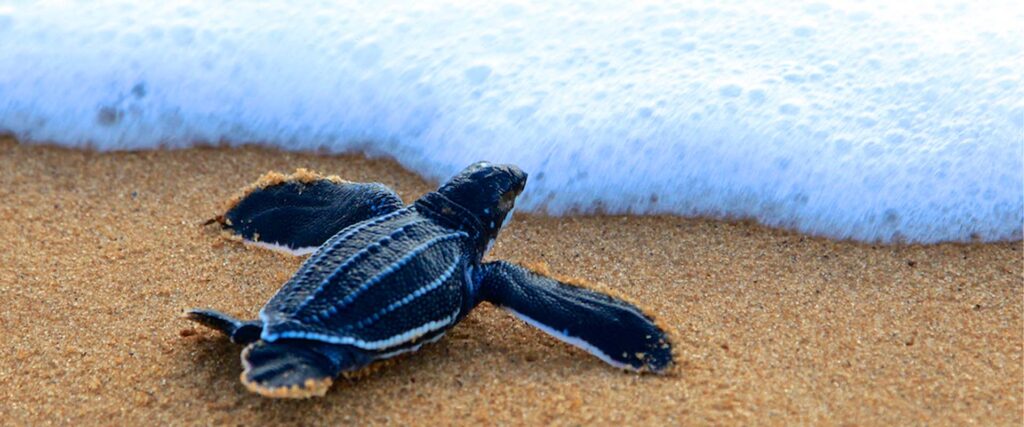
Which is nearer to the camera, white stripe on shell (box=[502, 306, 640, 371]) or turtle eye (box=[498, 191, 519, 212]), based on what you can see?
white stripe on shell (box=[502, 306, 640, 371])

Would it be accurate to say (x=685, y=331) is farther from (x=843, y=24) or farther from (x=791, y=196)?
(x=843, y=24)

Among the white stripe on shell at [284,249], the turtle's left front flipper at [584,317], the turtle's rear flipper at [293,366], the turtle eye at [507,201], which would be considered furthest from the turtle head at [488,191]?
the turtle's rear flipper at [293,366]

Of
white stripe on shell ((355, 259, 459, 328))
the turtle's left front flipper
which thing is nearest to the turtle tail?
white stripe on shell ((355, 259, 459, 328))

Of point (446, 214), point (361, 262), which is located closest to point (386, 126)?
point (446, 214)

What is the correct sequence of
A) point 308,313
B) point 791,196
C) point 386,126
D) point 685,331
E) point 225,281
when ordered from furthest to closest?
point 386,126 < point 791,196 < point 225,281 < point 685,331 < point 308,313

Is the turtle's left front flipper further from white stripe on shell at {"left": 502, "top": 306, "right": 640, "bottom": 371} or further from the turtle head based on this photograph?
the turtle head

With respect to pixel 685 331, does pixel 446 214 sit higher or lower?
higher
